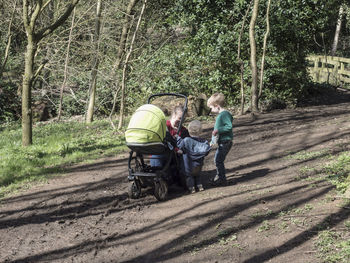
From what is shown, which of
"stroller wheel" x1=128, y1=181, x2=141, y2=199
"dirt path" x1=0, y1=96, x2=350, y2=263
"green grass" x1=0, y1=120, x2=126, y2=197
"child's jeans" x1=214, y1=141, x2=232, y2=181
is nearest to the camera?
"dirt path" x1=0, y1=96, x2=350, y2=263

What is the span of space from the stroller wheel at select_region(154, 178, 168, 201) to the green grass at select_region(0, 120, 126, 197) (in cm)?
272

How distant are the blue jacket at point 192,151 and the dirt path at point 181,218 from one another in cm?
46

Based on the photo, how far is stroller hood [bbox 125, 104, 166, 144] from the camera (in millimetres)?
5844

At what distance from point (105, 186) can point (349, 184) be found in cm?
384

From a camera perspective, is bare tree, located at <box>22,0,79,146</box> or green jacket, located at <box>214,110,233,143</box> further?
bare tree, located at <box>22,0,79,146</box>

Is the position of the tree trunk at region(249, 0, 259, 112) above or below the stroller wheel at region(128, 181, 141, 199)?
above

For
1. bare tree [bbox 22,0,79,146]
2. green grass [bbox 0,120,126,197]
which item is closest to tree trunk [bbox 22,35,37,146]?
bare tree [bbox 22,0,79,146]

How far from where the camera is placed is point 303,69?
15617 mm

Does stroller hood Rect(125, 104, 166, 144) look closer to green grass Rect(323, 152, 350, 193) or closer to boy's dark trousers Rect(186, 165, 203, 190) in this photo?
boy's dark trousers Rect(186, 165, 203, 190)

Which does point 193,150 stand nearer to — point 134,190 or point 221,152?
point 221,152

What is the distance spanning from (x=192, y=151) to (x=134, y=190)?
1.03 metres

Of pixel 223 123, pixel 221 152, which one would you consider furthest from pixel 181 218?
pixel 223 123

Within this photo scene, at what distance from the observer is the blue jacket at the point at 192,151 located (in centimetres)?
633

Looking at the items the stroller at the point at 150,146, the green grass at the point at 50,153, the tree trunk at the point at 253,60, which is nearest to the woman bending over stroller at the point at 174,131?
the stroller at the point at 150,146
